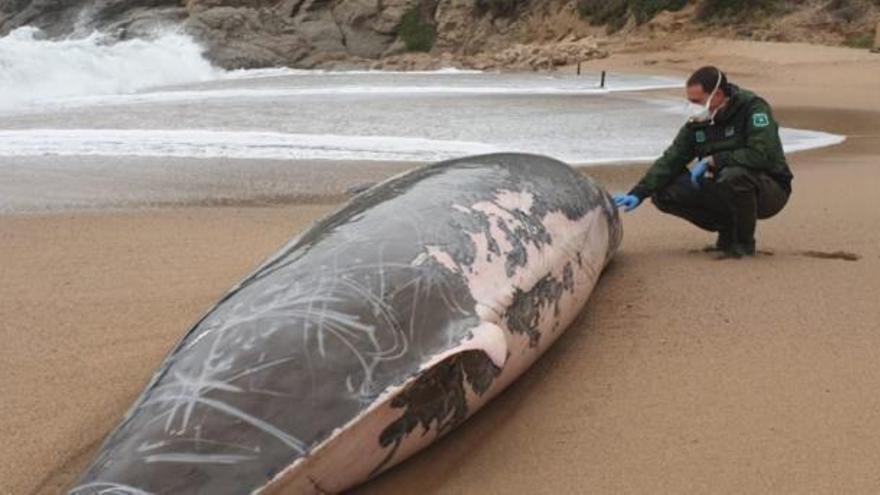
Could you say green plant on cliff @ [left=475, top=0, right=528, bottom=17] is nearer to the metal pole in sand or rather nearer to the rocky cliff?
the rocky cliff

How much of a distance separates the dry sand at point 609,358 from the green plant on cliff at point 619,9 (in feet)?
100

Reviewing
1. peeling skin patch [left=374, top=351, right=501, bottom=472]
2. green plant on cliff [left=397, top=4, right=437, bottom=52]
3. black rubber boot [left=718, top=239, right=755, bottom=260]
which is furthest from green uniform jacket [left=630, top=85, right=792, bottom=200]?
green plant on cliff [left=397, top=4, right=437, bottom=52]

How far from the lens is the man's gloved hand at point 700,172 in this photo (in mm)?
4953

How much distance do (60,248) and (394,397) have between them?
350cm

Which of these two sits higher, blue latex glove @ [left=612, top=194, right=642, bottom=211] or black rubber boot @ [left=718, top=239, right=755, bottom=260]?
blue latex glove @ [left=612, top=194, right=642, bottom=211]

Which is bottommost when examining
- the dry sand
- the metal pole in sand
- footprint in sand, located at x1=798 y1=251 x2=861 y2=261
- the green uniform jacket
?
the metal pole in sand

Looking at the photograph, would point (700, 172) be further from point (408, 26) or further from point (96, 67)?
point (408, 26)

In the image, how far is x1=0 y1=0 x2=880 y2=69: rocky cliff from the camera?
34250 mm

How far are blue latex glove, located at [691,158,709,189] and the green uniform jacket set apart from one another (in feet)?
0.17

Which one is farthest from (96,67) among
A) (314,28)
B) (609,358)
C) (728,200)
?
(609,358)

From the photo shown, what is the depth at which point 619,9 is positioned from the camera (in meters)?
37.2

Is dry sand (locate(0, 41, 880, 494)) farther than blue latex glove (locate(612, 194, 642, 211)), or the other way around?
blue latex glove (locate(612, 194, 642, 211))

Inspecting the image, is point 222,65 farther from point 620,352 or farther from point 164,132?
point 620,352

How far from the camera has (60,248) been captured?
5359mm
